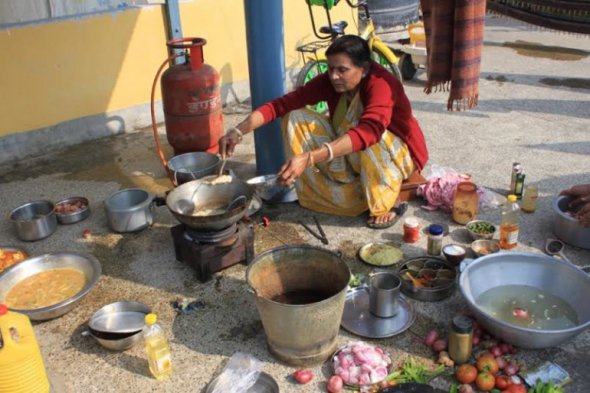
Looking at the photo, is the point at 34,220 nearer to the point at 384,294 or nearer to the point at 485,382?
the point at 384,294

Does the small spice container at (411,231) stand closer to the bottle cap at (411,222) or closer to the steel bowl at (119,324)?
the bottle cap at (411,222)

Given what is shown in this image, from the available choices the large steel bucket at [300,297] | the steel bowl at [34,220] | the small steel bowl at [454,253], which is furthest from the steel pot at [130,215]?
the small steel bowl at [454,253]

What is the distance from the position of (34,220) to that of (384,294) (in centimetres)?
254

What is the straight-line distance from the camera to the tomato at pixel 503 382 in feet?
7.98

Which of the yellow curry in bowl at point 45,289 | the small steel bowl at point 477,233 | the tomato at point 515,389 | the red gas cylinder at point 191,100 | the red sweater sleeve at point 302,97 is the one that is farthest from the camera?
the red gas cylinder at point 191,100

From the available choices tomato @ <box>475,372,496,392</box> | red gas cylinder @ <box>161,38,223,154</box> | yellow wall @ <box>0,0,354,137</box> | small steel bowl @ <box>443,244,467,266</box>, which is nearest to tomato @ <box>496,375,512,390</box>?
tomato @ <box>475,372,496,392</box>

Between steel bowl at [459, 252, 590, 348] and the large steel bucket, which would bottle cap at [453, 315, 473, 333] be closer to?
steel bowl at [459, 252, 590, 348]

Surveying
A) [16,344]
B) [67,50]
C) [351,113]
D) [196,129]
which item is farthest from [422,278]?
[67,50]

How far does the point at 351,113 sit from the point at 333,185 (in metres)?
0.55

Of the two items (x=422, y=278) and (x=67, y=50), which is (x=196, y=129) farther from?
(x=422, y=278)

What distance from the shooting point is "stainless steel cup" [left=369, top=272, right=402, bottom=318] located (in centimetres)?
286

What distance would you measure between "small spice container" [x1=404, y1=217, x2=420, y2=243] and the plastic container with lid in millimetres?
171

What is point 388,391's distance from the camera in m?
2.36

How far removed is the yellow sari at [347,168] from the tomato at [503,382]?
1559 mm
